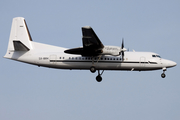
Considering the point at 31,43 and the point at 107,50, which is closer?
the point at 107,50

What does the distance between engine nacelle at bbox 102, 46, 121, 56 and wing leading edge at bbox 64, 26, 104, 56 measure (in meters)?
0.37

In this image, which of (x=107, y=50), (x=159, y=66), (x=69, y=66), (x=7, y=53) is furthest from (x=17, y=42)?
(x=159, y=66)

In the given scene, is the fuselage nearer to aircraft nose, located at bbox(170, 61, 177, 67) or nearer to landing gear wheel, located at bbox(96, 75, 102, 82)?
aircraft nose, located at bbox(170, 61, 177, 67)

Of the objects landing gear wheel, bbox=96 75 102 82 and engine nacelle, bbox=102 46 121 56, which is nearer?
engine nacelle, bbox=102 46 121 56

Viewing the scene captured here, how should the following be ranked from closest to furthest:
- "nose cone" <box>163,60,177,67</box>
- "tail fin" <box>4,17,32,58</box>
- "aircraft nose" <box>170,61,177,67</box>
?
"nose cone" <box>163,60,177,67</box>
"aircraft nose" <box>170,61,177,67</box>
"tail fin" <box>4,17,32,58</box>

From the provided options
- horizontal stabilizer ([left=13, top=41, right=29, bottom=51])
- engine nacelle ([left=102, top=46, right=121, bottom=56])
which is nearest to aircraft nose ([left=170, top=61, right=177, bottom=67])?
engine nacelle ([left=102, top=46, right=121, bottom=56])

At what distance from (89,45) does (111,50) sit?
6.92 feet

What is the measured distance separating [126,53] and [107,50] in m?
2.84

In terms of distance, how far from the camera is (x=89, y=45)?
27.6 metres

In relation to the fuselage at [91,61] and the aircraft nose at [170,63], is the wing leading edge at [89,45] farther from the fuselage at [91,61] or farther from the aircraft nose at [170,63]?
the aircraft nose at [170,63]

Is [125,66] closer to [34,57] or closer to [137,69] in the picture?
[137,69]

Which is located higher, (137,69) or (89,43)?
(89,43)

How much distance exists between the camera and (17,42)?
29.2 metres

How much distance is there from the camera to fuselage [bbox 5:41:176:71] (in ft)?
97.2
